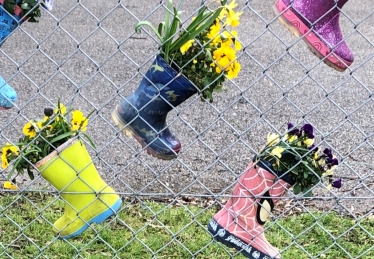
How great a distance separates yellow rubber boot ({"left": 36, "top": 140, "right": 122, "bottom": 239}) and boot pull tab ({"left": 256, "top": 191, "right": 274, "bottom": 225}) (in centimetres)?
49

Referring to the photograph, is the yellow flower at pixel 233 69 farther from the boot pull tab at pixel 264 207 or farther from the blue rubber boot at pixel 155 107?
the boot pull tab at pixel 264 207

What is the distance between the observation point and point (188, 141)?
362cm

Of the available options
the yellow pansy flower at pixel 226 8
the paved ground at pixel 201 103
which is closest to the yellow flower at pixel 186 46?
the yellow pansy flower at pixel 226 8

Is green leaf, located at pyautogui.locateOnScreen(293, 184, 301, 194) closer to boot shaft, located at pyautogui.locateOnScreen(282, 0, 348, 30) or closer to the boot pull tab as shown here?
the boot pull tab

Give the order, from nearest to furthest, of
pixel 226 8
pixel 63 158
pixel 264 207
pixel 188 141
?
pixel 226 8 → pixel 63 158 → pixel 264 207 → pixel 188 141

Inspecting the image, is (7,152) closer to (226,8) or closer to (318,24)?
(226,8)

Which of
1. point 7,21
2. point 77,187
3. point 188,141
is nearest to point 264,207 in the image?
point 77,187

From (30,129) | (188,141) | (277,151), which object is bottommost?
(188,141)

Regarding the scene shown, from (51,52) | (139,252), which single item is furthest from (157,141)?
(51,52)

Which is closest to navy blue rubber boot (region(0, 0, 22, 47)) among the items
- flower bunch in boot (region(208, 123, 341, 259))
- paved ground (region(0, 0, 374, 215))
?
paved ground (region(0, 0, 374, 215))

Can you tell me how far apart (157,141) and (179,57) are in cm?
29

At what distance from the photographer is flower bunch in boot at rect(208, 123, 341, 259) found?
6.40 feet

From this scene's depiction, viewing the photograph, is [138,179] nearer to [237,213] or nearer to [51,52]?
[237,213]

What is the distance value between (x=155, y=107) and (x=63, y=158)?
349mm
